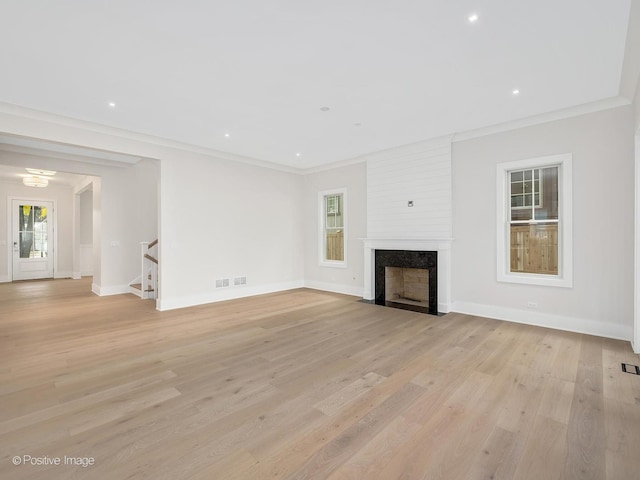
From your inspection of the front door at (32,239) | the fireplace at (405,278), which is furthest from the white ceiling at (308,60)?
the front door at (32,239)

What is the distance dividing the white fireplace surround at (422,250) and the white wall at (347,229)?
0.40m

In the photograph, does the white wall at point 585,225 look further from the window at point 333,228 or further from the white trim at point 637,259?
the window at point 333,228

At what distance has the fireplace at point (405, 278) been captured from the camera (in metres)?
5.24

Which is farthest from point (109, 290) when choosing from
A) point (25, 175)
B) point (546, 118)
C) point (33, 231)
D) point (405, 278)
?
point (546, 118)

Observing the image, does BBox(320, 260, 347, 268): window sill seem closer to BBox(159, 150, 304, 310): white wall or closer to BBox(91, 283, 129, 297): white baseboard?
BBox(159, 150, 304, 310): white wall

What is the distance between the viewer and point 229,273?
245 inches

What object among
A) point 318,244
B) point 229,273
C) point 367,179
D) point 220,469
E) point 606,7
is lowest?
point 220,469

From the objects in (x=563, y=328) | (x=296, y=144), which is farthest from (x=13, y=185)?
(x=563, y=328)

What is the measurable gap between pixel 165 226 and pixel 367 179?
390 cm

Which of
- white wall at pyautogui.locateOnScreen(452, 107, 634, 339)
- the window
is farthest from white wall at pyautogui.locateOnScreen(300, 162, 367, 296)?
white wall at pyautogui.locateOnScreen(452, 107, 634, 339)

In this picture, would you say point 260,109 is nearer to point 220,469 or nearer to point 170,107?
point 170,107

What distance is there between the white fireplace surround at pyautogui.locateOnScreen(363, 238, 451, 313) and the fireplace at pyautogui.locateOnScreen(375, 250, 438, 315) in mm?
76

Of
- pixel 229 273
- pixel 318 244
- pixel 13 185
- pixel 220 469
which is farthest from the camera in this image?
pixel 13 185

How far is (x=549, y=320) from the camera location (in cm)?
421
